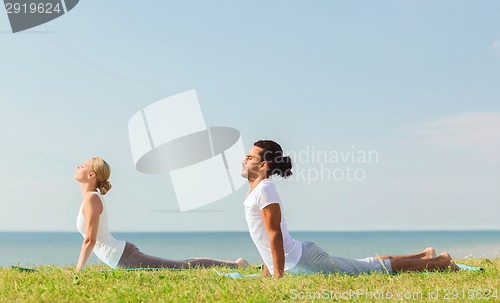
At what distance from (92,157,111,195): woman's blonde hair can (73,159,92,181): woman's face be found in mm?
65

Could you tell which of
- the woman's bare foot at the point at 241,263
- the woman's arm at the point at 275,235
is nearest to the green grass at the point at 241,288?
the woman's arm at the point at 275,235

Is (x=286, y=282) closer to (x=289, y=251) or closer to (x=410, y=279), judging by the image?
(x=289, y=251)

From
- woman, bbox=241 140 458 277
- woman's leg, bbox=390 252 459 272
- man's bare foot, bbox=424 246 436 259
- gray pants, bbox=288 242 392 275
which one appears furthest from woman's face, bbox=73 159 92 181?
man's bare foot, bbox=424 246 436 259

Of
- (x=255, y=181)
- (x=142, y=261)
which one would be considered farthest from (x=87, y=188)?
(x=255, y=181)

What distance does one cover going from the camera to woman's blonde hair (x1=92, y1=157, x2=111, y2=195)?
9125 mm

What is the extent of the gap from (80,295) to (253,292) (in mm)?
1850

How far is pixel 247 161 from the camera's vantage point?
8.06 meters

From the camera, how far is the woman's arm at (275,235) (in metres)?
7.58

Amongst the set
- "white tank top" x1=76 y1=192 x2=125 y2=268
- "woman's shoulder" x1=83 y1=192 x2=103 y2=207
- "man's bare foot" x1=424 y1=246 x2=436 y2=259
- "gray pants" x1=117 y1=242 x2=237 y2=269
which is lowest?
"man's bare foot" x1=424 y1=246 x2=436 y2=259

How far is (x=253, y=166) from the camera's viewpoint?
8.00 meters

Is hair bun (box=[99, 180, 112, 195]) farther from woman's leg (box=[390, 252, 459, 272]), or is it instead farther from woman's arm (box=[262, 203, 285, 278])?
woman's leg (box=[390, 252, 459, 272])

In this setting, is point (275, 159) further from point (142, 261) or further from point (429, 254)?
point (142, 261)

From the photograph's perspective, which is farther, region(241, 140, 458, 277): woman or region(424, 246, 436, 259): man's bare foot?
region(424, 246, 436, 259): man's bare foot

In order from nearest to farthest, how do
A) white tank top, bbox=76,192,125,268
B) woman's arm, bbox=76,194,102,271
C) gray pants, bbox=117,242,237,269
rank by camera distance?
woman's arm, bbox=76,194,102,271 → white tank top, bbox=76,192,125,268 → gray pants, bbox=117,242,237,269
